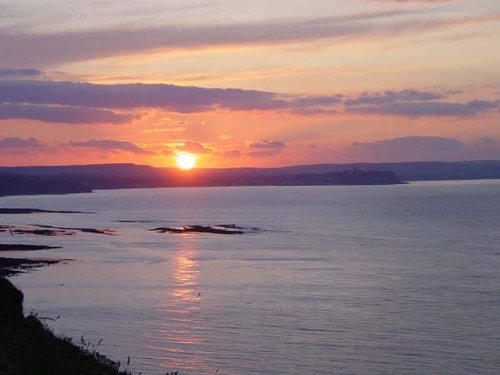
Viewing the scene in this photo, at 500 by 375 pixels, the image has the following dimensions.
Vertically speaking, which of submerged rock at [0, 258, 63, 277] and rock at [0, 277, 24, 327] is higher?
submerged rock at [0, 258, 63, 277]

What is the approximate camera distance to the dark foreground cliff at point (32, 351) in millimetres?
16047

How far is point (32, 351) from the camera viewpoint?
18.6 meters

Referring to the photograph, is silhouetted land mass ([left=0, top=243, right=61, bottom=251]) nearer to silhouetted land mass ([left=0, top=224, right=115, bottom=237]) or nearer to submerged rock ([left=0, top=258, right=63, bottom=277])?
submerged rock ([left=0, top=258, right=63, bottom=277])

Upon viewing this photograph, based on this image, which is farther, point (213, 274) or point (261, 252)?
point (261, 252)

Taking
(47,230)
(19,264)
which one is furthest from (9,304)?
(47,230)

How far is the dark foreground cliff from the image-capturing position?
16.0 meters

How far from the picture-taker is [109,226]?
10931cm

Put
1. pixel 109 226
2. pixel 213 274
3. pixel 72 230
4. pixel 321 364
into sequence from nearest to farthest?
pixel 321 364 < pixel 213 274 < pixel 72 230 < pixel 109 226

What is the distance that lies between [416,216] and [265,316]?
94.2 m

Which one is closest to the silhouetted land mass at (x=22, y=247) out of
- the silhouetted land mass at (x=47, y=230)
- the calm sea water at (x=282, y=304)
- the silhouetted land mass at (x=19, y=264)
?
the calm sea water at (x=282, y=304)

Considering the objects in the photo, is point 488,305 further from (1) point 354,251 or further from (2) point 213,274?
(1) point 354,251

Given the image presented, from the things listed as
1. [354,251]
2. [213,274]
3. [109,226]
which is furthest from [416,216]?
[213,274]

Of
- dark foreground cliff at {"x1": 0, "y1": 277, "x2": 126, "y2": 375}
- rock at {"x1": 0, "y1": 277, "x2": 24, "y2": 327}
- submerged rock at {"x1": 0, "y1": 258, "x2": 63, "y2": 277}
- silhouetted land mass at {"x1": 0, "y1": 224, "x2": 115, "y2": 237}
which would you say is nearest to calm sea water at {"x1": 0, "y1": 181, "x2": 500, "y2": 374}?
submerged rock at {"x1": 0, "y1": 258, "x2": 63, "y2": 277}

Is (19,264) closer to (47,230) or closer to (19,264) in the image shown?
(19,264)
